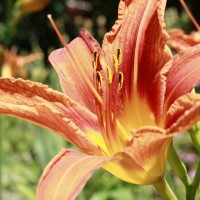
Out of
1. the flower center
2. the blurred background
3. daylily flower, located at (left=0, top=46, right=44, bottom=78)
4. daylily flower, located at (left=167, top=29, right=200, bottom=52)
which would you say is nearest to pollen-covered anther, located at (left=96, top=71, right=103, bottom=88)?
the flower center

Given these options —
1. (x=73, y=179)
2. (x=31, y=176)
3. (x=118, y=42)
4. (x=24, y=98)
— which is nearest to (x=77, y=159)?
(x=73, y=179)

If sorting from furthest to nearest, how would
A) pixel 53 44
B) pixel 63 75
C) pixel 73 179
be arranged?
pixel 53 44 < pixel 63 75 < pixel 73 179

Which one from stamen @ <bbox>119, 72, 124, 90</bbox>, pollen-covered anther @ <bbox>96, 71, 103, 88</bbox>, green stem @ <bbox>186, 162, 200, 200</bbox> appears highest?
pollen-covered anther @ <bbox>96, 71, 103, 88</bbox>

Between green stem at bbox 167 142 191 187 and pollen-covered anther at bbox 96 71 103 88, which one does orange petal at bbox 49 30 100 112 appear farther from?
green stem at bbox 167 142 191 187

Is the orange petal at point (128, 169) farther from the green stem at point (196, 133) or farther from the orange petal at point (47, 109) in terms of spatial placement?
the green stem at point (196, 133)

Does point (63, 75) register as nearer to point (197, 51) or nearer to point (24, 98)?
point (24, 98)

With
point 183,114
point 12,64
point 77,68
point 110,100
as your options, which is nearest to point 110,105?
point 110,100

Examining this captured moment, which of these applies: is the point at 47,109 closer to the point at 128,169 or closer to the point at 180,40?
the point at 128,169
